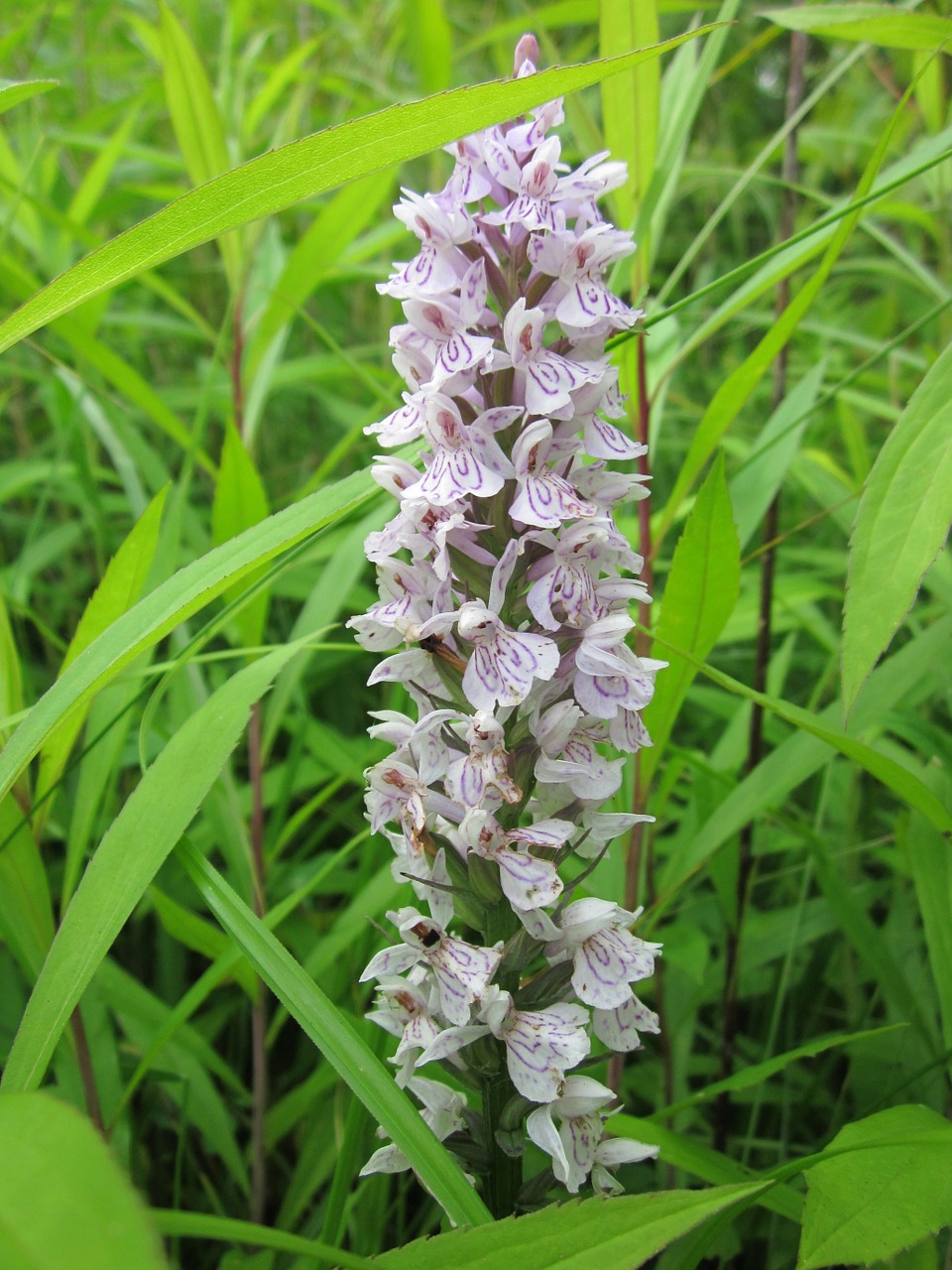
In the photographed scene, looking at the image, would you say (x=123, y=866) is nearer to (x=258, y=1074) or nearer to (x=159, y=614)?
(x=159, y=614)

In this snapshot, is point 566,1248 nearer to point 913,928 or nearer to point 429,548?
point 429,548

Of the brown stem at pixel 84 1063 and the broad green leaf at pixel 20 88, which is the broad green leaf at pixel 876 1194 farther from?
the broad green leaf at pixel 20 88

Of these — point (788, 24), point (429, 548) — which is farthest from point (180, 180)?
point (429, 548)

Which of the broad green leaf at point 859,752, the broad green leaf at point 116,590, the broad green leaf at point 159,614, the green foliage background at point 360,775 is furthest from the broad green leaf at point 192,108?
the broad green leaf at point 859,752

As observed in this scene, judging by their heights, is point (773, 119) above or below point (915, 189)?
above

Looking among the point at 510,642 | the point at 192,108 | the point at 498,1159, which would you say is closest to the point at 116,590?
the point at 510,642

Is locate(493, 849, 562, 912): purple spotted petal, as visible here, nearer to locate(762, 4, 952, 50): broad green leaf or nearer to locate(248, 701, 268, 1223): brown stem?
locate(248, 701, 268, 1223): brown stem
